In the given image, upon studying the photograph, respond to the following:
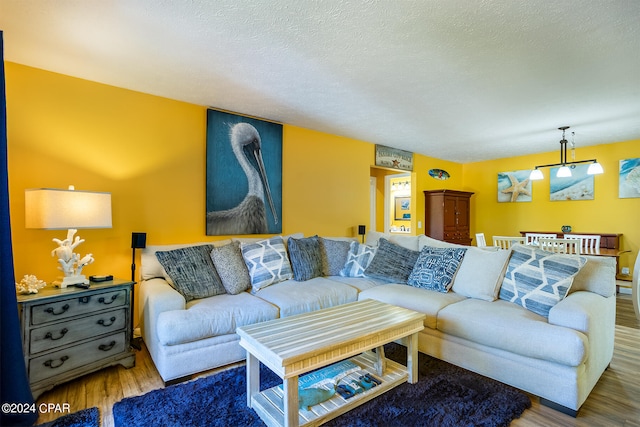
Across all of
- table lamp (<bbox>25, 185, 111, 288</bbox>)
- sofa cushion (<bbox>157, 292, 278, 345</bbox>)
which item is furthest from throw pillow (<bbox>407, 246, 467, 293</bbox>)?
table lamp (<bbox>25, 185, 111, 288</bbox>)

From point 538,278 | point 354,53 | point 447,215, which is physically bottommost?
point 538,278

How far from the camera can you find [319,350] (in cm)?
152

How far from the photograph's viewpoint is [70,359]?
201 cm

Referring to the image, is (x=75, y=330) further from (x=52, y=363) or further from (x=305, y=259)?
(x=305, y=259)

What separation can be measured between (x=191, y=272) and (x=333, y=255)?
1537mm

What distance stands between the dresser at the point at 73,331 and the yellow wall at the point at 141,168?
2.21 feet

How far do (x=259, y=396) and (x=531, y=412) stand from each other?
158 cm

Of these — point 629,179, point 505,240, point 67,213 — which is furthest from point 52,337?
point 629,179

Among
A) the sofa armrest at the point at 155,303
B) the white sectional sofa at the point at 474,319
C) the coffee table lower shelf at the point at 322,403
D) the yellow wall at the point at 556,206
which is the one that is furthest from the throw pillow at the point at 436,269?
the yellow wall at the point at 556,206

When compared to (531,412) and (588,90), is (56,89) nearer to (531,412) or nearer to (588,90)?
(531,412)

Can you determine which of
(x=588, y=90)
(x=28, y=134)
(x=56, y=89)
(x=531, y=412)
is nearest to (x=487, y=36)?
(x=588, y=90)

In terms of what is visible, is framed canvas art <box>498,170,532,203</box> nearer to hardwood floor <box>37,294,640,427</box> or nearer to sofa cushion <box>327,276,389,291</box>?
hardwood floor <box>37,294,640,427</box>

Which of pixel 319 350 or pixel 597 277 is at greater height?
pixel 597 277

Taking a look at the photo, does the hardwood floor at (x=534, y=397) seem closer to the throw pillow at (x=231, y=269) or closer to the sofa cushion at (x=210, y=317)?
the sofa cushion at (x=210, y=317)
